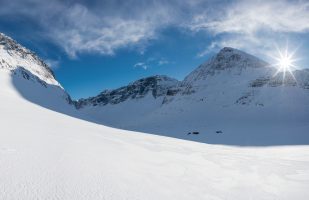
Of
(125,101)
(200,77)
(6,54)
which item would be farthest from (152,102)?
(6,54)

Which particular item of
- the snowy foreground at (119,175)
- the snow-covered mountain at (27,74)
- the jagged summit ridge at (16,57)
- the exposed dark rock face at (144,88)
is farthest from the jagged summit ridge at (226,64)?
the snowy foreground at (119,175)

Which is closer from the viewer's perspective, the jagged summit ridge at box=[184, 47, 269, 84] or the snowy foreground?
the snowy foreground

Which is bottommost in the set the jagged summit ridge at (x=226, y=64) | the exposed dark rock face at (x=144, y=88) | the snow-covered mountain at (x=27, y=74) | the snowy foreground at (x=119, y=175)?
the snowy foreground at (x=119, y=175)

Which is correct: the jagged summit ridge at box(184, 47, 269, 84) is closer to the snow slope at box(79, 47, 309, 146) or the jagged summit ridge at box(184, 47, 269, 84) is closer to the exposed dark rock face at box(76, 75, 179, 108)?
the snow slope at box(79, 47, 309, 146)

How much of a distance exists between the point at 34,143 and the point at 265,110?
71.2 m

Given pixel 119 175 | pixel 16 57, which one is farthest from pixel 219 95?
pixel 119 175

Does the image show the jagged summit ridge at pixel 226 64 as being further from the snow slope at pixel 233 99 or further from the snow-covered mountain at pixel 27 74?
the snow-covered mountain at pixel 27 74

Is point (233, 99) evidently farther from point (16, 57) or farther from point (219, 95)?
point (16, 57)

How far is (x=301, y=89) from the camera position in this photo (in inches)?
3049

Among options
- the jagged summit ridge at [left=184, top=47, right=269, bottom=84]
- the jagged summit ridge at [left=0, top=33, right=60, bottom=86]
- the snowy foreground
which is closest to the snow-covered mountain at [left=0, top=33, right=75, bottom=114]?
the jagged summit ridge at [left=0, top=33, right=60, bottom=86]

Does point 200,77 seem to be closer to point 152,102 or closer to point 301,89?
point 301,89

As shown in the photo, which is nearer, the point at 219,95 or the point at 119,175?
the point at 119,175

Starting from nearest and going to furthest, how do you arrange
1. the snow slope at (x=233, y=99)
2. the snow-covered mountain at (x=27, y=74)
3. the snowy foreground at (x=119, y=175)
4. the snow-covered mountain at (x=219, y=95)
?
the snowy foreground at (x=119, y=175) → the snow-covered mountain at (x=27, y=74) → the snow-covered mountain at (x=219, y=95) → the snow slope at (x=233, y=99)

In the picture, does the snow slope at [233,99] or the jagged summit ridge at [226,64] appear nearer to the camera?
the snow slope at [233,99]
